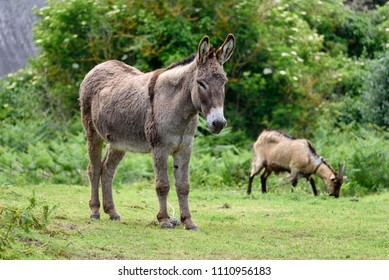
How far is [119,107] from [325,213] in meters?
3.76

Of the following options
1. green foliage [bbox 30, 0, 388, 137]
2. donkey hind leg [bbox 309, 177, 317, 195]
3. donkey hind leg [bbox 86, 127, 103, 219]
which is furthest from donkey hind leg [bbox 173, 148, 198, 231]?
green foliage [bbox 30, 0, 388, 137]

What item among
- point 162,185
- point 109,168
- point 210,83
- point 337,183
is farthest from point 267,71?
point 210,83

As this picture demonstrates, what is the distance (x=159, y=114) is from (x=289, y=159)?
6.19 m

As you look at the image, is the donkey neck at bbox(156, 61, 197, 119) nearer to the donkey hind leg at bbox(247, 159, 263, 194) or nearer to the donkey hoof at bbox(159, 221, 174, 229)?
the donkey hoof at bbox(159, 221, 174, 229)

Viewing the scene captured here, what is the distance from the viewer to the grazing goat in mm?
16469

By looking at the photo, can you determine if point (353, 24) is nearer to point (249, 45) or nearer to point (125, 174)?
point (249, 45)

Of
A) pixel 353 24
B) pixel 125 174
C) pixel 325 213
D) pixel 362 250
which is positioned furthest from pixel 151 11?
pixel 362 250

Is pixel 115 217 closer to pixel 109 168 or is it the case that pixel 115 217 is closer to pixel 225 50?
pixel 109 168

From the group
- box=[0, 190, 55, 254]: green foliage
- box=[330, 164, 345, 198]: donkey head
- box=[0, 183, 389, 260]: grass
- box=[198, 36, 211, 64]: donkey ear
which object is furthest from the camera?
box=[330, 164, 345, 198]: donkey head

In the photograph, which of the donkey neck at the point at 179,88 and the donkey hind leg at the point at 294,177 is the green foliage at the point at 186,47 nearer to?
the donkey hind leg at the point at 294,177

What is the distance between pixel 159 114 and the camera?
1081 centimetres

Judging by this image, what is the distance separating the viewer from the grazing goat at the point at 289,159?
54.0 ft

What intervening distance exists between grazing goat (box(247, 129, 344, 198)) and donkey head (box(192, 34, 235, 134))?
6.22 meters

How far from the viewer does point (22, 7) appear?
2502 centimetres
